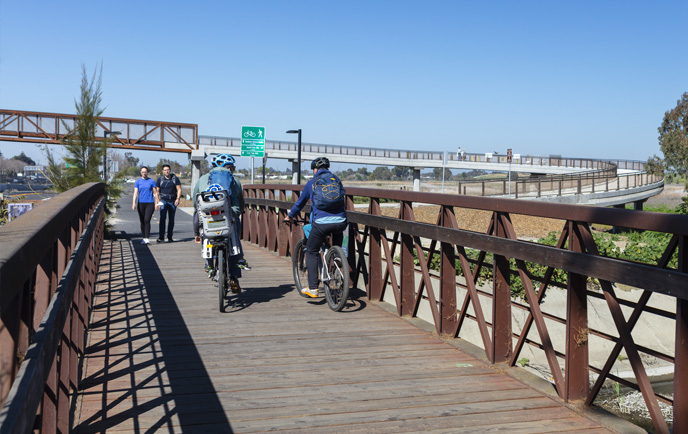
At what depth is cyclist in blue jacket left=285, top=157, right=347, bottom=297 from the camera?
7531 millimetres

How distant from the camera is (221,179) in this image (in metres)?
7.89

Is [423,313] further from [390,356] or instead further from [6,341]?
[6,341]

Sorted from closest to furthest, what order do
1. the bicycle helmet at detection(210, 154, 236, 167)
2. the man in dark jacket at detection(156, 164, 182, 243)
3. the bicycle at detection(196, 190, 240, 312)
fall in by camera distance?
the bicycle at detection(196, 190, 240, 312) < the bicycle helmet at detection(210, 154, 236, 167) < the man in dark jacket at detection(156, 164, 182, 243)

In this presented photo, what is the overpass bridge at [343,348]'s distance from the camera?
3.15 m

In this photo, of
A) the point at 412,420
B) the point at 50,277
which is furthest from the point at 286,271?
the point at 50,277

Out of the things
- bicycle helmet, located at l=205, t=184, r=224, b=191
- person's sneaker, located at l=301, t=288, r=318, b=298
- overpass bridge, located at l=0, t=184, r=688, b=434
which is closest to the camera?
overpass bridge, located at l=0, t=184, r=688, b=434

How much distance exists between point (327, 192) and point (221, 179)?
1.30 m

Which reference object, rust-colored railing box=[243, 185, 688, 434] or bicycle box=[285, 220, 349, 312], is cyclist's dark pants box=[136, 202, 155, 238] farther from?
bicycle box=[285, 220, 349, 312]

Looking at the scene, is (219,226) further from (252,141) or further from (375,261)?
(252,141)

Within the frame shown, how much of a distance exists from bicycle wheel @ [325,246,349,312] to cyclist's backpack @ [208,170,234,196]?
4.65 feet

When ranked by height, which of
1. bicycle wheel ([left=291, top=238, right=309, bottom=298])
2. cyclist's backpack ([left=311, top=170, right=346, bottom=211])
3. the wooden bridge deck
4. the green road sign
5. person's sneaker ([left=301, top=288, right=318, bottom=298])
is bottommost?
the wooden bridge deck

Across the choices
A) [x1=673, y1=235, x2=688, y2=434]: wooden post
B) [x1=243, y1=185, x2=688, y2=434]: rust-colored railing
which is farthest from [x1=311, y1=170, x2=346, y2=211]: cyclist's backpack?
[x1=673, y1=235, x2=688, y2=434]: wooden post

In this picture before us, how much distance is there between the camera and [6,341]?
214 centimetres

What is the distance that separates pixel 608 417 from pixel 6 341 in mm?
3435
